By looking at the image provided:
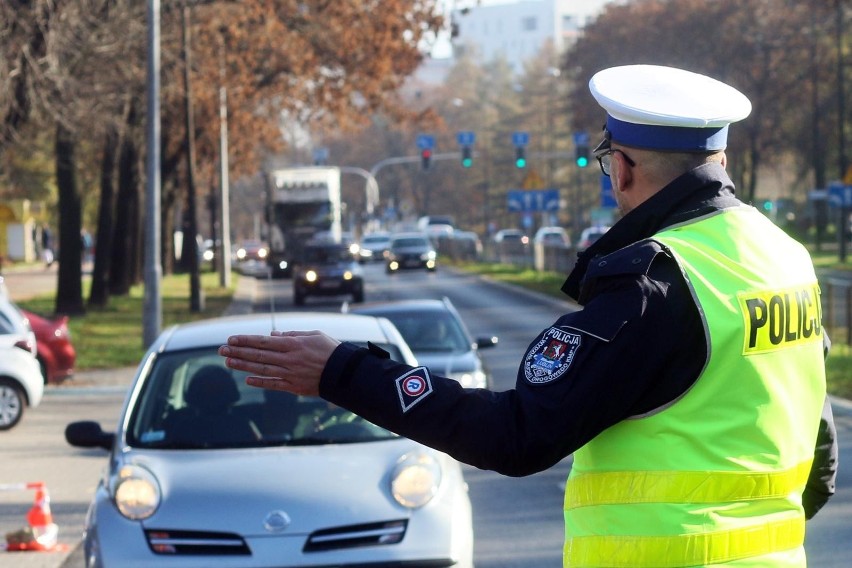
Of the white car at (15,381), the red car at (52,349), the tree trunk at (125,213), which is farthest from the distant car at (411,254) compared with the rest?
the white car at (15,381)

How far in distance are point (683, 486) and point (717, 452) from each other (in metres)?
0.08

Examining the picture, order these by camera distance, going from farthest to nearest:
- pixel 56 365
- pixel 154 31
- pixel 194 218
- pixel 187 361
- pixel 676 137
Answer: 1. pixel 194 218
2. pixel 154 31
3. pixel 56 365
4. pixel 187 361
5. pixel 676 137

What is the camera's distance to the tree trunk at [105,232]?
34.7 metres

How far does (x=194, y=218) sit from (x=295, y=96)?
14.0 feet

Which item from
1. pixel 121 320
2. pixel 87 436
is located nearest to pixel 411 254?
pixel 121 320

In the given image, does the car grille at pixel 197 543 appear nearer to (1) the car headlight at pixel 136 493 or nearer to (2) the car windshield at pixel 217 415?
(1) the car headlight at pixel 136 493

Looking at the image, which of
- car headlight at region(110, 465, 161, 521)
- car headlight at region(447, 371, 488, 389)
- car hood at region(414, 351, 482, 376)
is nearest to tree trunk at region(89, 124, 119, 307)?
car hood at region(414, 351, 482, 376)

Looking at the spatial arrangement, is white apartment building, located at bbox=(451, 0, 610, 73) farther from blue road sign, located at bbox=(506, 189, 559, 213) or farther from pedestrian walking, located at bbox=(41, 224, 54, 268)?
blue road sign, located at bbox=(506, 189, 559, 213)

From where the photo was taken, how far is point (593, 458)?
8.72 feet

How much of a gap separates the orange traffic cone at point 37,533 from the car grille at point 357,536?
321 centimetres

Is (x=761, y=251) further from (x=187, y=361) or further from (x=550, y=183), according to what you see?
(x=550, y=183)

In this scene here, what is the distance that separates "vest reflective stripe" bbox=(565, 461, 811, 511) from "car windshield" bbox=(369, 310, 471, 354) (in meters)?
11.8

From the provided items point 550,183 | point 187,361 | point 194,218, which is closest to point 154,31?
point 194,218

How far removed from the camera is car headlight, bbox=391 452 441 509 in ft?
20.8
